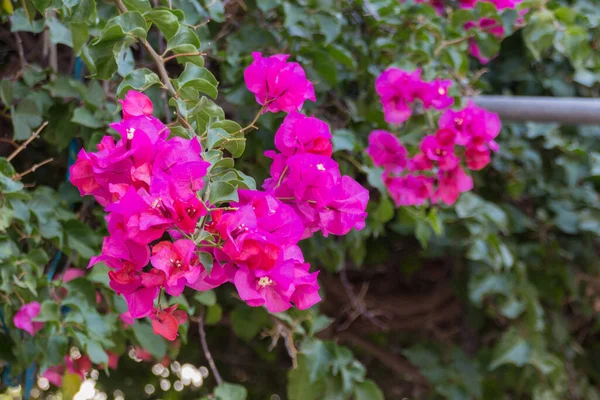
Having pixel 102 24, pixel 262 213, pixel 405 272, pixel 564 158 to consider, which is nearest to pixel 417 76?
pixel 102 24

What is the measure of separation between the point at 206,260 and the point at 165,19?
0.97ft

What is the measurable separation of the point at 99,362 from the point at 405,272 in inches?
44.0

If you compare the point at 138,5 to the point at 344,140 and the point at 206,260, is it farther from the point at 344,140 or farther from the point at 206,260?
the point at 344,140

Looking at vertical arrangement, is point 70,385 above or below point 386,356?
above

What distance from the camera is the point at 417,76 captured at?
1.10 m

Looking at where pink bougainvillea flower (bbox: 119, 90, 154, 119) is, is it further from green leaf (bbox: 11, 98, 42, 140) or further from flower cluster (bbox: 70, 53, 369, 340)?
green leaf (bbox: 11, 98, 42, 140)

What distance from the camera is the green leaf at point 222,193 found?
0.61 metres

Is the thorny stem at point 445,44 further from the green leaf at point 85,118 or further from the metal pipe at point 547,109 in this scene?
the green leaf at point 85,118

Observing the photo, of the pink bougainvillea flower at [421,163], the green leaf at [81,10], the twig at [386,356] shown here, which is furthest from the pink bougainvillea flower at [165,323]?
the twig at [386,356]

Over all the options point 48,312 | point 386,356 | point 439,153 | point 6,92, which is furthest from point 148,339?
point 386,356

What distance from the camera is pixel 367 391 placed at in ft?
4.04

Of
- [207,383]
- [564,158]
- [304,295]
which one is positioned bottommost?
[207,383]

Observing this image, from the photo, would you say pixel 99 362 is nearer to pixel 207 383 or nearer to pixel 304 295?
pixel 304 295

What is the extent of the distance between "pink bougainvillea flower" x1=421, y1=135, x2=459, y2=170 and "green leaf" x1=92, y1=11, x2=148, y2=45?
0.47 metres
